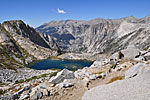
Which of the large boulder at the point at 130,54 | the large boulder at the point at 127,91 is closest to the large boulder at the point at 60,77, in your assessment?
the large boulder at the point at 127,91

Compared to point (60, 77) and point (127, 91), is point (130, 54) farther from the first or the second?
point (127, 91)

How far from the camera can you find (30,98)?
67.9 feet

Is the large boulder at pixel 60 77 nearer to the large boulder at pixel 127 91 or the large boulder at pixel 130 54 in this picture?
the large boulder at pixel 127 91

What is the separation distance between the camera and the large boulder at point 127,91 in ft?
51.6

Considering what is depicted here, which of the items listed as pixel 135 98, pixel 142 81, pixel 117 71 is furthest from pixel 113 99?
pixel 117 71

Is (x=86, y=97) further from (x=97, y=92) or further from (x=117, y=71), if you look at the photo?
(x=117, y=71)

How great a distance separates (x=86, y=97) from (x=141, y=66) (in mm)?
12886

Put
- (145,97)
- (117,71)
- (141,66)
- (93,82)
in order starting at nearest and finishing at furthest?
(145,97) → (141,66) → (93,82) → (117,71)

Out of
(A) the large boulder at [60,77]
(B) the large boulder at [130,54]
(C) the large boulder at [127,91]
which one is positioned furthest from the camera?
(B) the large boulder at [130,54]

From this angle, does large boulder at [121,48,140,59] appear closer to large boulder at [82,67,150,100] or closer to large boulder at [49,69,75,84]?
large boulder at [49,69,75,84]

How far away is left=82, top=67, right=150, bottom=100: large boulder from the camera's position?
15739mm

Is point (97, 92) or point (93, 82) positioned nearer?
point (97, 92)

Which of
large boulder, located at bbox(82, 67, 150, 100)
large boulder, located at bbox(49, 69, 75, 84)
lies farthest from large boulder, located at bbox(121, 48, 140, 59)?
large boulder, located at bbox(82, 67, 150, 100)

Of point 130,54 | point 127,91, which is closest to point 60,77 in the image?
point 127,91
